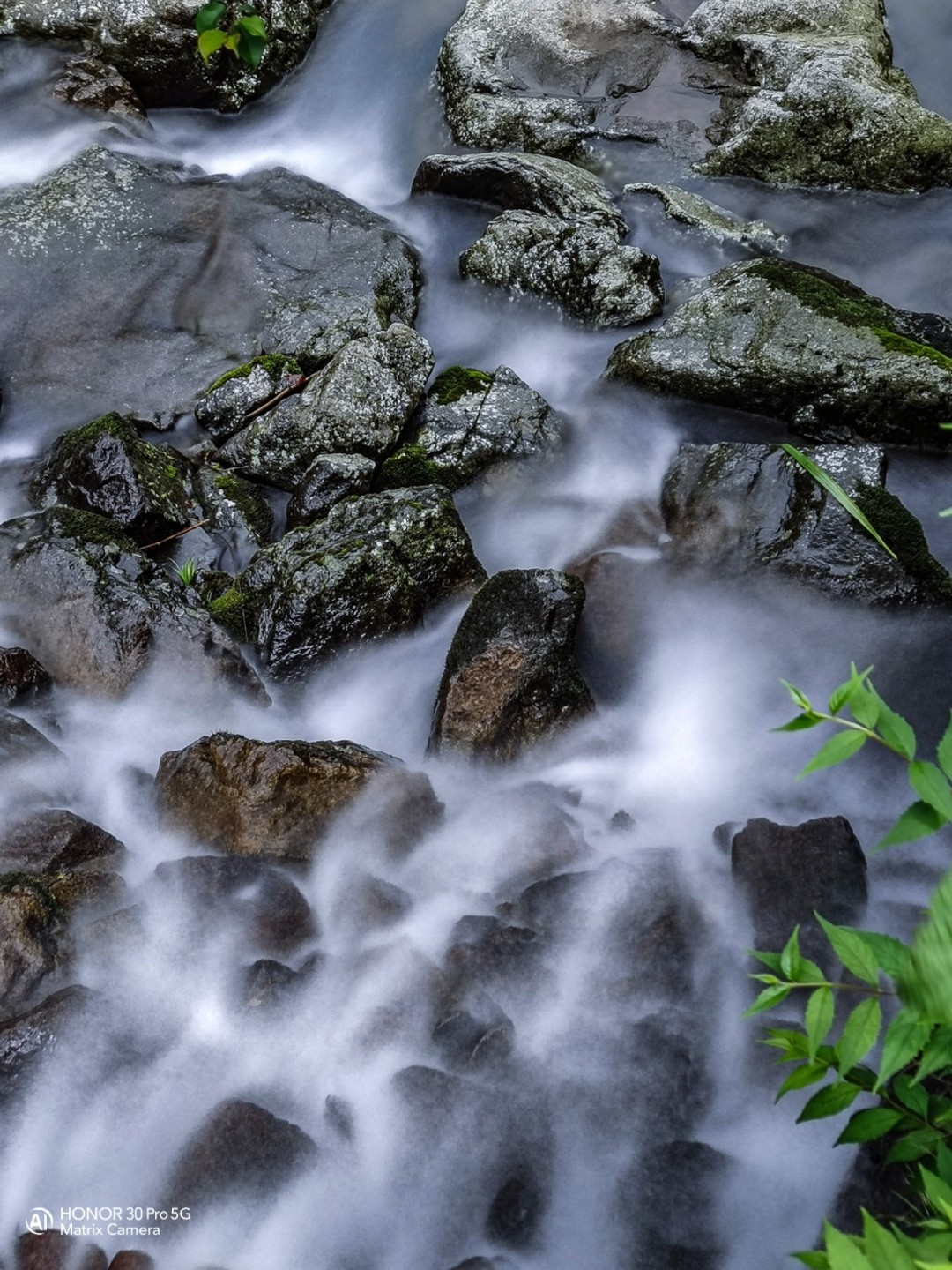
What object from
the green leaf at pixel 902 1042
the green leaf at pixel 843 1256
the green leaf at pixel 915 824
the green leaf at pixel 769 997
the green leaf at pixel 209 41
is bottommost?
the green leaf at pixel 769 997

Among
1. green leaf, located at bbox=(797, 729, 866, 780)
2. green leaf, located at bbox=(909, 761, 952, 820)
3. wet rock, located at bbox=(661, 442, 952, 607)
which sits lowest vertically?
wet rock, located at bbox=(661, 442, 952, 607)

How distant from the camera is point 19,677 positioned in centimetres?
541

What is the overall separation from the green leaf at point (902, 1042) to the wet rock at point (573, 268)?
695cm

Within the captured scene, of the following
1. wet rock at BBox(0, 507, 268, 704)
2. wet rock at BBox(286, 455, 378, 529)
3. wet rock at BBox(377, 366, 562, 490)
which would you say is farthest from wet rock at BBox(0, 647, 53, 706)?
wet rock at BBox(377, 366, 562, 490)

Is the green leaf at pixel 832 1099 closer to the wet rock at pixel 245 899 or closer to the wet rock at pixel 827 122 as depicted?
the wet rock at pixel 245 899

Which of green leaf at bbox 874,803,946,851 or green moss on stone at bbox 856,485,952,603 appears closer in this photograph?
green leaf at bbox 874,803,946,851

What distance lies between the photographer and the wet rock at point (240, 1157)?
3.60 metres

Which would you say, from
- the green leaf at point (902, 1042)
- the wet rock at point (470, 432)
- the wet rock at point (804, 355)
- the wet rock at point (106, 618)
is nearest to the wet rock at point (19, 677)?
the wet rock at point (106, 618)

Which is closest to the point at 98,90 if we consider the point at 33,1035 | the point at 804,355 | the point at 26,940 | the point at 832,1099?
the point at 804,355

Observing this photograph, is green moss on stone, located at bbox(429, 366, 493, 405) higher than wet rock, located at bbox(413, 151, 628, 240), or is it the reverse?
wet rock, located at bbox(413, 151, 628, 240)

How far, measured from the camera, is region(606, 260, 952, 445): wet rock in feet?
21.4

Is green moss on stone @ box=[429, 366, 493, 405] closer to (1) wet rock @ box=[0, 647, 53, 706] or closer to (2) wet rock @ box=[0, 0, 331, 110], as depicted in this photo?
(1) wet rock @ box=[0, 647, 53, 706]

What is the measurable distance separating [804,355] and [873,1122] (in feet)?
18.4

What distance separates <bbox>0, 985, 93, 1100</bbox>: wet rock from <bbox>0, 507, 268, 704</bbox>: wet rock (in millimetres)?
1949
